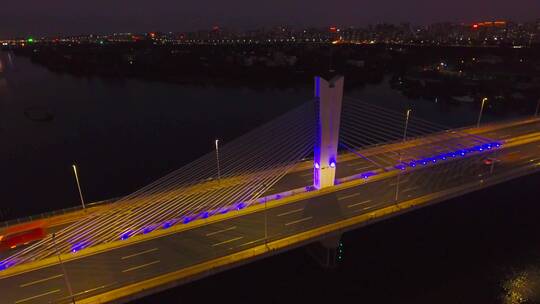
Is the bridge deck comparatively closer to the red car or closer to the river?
the red car

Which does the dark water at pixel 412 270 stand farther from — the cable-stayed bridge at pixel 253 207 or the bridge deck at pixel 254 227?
the bridge deck at pixel 254 227

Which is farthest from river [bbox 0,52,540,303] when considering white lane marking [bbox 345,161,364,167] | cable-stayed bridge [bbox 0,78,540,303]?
white lane marking [bbox 345,161,364,167]

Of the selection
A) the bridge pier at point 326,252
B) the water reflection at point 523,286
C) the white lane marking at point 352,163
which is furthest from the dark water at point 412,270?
the white lane marking at point 352,163

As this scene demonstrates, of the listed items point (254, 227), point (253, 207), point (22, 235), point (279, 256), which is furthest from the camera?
point (279, 256)

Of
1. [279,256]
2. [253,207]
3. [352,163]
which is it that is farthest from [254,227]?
[352,163]

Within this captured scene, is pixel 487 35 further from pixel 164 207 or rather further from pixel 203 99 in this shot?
pixel 164 207

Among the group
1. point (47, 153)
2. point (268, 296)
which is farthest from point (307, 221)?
point (47, 153)

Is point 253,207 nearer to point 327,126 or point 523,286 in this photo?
point 327,126
